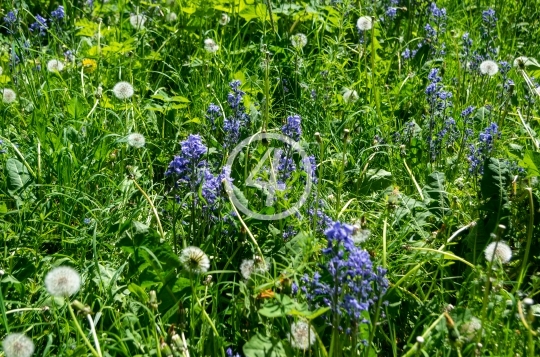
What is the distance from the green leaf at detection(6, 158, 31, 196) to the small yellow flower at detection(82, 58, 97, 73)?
1.09 metres

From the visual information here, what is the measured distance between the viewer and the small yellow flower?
13.3 feet

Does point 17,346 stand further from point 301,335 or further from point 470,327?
point 470,327

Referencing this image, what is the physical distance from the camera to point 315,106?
12.2 ft

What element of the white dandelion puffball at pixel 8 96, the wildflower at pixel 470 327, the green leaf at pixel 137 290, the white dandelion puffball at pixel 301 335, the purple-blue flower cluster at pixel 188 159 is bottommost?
the wildflower at pixel 470 327

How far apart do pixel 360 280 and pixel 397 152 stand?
1.52 m

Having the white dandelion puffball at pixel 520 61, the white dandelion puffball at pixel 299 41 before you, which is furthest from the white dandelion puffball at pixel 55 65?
the white dandelion puffball at pixel 520 61

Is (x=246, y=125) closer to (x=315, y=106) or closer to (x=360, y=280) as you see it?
(x=315, y=106)

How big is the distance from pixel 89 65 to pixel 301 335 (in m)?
2.35

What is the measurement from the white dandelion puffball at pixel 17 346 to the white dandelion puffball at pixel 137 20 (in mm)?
2522

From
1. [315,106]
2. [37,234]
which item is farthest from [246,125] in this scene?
[37,234]

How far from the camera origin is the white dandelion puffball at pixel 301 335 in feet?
7.16

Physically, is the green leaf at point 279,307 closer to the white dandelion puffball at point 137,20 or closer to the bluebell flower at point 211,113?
the bluebell flower at point 211,113

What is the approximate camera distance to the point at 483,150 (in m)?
3.06

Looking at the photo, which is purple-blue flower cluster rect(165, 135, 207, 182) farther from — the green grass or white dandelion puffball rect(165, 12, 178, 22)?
white dandelion puffball rect(165, 12, 178, 22)
